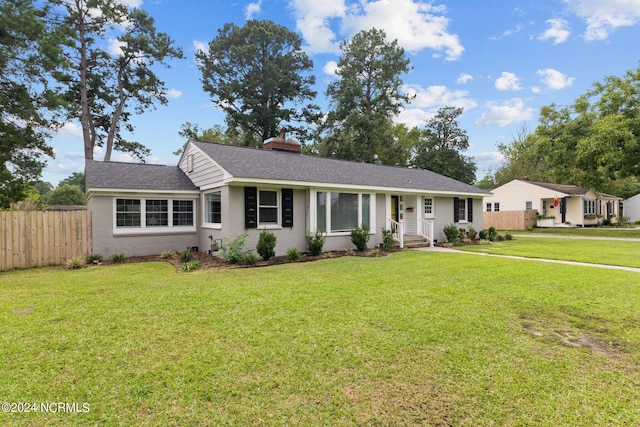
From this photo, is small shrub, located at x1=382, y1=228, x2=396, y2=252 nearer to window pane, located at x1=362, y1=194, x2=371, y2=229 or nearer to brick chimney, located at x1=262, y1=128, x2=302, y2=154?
window pane, located at x1=362, y1=194, x2=371, y2=229

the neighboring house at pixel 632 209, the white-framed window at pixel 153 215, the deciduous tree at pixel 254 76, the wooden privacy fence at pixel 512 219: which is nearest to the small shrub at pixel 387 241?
the white-framed window at pixel 153 215

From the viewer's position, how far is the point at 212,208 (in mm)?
11711

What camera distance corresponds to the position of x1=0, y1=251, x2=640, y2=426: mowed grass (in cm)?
250

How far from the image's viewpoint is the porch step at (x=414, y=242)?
1367 centimetres

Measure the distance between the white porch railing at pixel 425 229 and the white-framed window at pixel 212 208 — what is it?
900 centimetres

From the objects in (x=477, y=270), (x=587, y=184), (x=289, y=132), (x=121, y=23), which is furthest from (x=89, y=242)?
(x=587, y=184)

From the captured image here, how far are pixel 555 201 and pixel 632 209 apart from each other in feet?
57.6

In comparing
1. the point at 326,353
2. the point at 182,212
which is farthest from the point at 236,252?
the point at 326,353

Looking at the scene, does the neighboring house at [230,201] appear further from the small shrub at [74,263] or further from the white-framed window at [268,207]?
the small shrub at [74,263]

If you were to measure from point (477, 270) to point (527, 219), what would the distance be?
22407 mm

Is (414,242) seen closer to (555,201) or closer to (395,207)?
(395,207)

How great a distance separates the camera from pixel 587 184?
21.4 meters

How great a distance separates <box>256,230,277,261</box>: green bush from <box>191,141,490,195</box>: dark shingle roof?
1.85 meters

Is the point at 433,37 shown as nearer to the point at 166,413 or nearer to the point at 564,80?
the point at 564,80
